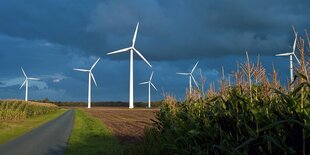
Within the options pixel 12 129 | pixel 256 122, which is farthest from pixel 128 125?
pixel 256 122

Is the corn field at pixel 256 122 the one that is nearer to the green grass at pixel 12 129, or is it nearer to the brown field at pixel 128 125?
the brown field at pixel 128 125

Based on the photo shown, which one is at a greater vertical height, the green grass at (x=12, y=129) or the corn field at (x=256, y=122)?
the corn field at (x=256, y=122)

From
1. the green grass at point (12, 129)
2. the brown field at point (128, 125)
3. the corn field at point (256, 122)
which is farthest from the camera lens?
the green grass at point (12, 129)

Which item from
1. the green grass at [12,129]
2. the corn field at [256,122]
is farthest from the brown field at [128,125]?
the corn field at [256,122]

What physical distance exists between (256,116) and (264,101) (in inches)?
28.6

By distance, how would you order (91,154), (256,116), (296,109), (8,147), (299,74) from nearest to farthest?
(299,74) < (296,109) < (256,116) < (91,154) < (8,147)

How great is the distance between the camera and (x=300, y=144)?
18.7 feet

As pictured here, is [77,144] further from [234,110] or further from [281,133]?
[281,133]

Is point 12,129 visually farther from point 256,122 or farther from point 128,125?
point 256,122

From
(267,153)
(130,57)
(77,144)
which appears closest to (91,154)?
(77,144)

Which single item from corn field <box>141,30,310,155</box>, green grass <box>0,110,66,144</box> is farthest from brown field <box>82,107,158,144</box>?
corn field <box>141,30,310,155</box>

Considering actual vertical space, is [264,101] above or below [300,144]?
above

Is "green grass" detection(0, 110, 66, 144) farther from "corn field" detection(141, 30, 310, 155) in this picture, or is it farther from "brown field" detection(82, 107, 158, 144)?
"corn field" detection(141, 30, 310, 155)

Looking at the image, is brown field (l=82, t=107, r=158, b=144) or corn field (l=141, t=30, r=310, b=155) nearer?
corn field (l=141, t=30, r=310, b=155)
